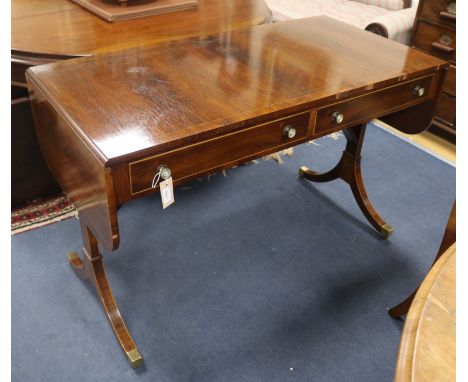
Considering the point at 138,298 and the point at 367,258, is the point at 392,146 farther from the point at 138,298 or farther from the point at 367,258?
the point at 138,298

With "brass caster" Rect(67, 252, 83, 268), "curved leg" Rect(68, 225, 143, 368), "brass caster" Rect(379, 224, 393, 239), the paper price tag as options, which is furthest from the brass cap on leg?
"brass caster" Rect(379, 224, 393, 239)

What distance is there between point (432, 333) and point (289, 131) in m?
0.70

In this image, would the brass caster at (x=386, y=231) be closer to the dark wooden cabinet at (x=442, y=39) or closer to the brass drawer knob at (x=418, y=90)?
the brass drawer knob at (x=418, y=90)

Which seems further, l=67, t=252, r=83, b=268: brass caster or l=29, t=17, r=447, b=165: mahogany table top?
l=67, t=252, r=83, b=268: brass caster

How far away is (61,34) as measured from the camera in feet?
5.70

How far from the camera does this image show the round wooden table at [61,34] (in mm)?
1618

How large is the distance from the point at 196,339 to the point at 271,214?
70cm

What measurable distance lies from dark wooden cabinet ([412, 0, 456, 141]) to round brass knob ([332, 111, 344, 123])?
1.36 metres

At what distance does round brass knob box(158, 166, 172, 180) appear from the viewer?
1102mm

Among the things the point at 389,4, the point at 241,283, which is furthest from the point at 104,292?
the point at 389,4

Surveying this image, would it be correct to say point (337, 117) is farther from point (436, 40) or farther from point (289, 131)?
point (436, 40)

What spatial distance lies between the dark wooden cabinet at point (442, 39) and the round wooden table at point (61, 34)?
964 millimetres

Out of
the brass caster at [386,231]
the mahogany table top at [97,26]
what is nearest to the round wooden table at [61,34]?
the mahogany table top at [97,26]

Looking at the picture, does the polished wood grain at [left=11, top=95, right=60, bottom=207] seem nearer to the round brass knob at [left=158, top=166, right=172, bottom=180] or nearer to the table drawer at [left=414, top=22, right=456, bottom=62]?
the round brass knob at [left=158, top=166, right=172, bottom=180]
